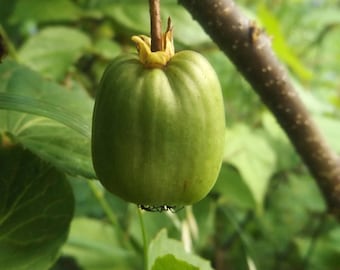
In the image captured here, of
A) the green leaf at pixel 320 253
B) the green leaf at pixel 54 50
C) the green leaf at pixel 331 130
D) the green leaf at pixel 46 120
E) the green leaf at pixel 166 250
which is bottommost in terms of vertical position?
the green leaf at pixel 320 253

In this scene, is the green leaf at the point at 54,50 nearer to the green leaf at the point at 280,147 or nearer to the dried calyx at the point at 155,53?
the green leaf at the point at 280,147

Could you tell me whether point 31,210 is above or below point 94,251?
above

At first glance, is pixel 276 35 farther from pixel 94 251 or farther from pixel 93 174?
pixel 93 174

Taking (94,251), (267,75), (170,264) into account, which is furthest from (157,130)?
(94,251)

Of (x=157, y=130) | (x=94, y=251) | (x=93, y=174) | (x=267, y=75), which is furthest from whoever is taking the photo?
(x=94, y=251)

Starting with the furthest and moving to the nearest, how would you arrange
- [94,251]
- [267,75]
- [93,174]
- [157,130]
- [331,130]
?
[331,130], [94,251], [267,75], [93,174], [157,130]

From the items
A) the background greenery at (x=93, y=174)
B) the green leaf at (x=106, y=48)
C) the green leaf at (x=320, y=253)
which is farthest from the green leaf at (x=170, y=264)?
the green leaf at (x=320, y=253)

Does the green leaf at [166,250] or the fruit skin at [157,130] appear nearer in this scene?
the fruit skin at [157,130]
